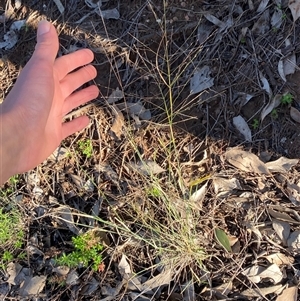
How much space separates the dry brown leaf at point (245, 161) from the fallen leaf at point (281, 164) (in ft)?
0.09

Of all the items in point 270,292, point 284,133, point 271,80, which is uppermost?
point 271,80

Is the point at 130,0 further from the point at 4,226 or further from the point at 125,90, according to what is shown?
the point at 4,226

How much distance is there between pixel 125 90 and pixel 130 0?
46cm

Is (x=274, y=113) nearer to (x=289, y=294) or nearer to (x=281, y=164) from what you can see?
(x=281, y=164)

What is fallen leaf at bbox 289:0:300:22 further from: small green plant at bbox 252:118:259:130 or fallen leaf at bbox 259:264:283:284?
fallen leaf at bbox 259:264:283:284

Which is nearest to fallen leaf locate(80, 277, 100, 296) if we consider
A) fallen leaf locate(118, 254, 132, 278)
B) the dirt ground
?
the dirt ground

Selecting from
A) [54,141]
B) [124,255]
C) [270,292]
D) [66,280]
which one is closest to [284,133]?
[270,292]

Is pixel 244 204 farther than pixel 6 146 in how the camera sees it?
Yes

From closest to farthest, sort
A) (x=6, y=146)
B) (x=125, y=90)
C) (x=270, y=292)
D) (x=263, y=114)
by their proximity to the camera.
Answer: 1. (x=6, y=146)
2. (x=270, y=292)
3. (x=263, y=114)
4. (x=125, y=90)

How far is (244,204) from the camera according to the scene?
2.06 meters

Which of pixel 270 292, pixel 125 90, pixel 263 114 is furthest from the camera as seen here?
pixel 125 90

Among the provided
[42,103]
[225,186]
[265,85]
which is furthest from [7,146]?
[265,85]

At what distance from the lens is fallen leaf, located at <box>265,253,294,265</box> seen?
1993mm

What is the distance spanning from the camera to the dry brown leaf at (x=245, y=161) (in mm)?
2061
